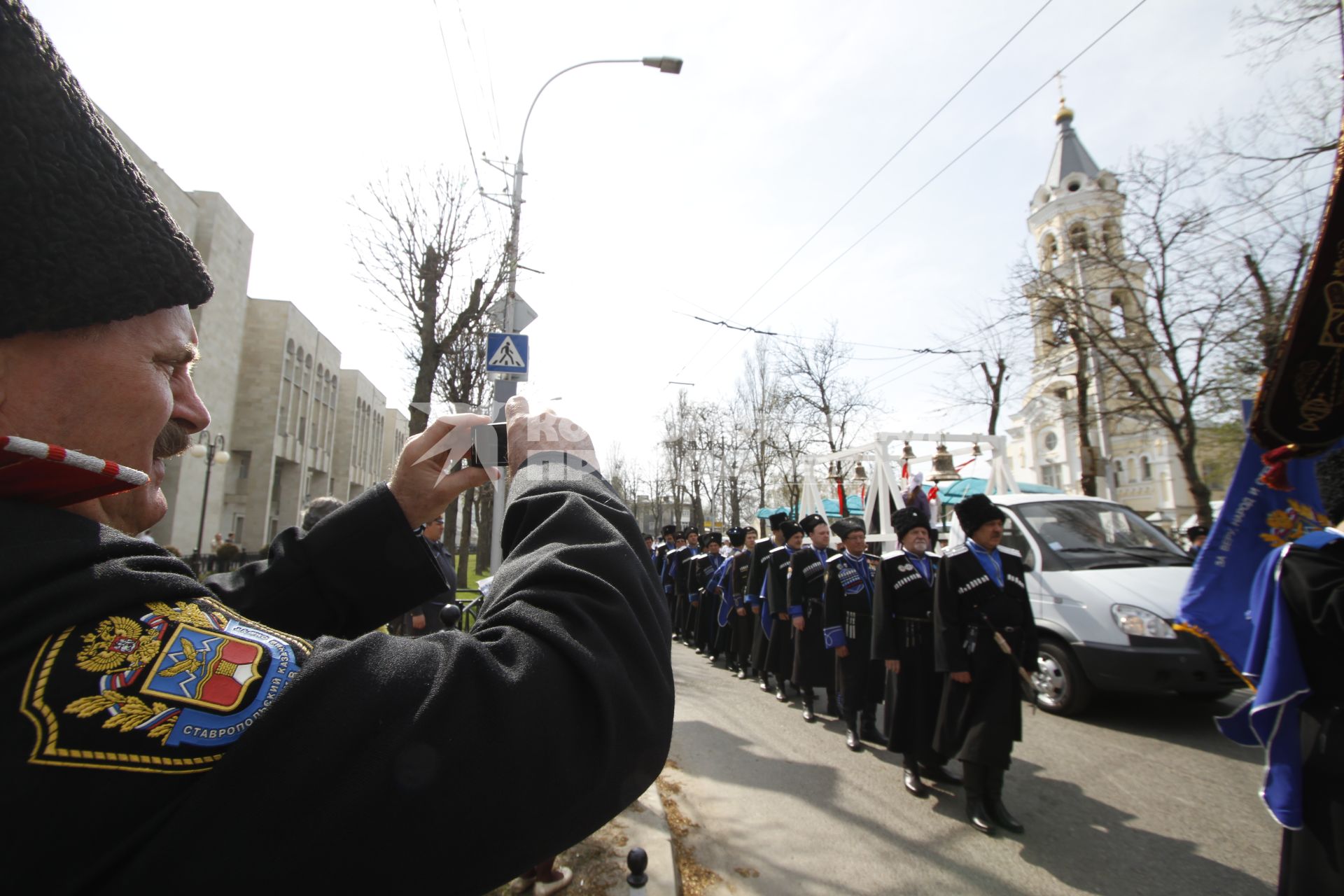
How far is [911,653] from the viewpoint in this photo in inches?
227

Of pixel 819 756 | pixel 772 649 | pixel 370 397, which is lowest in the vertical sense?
pixel 819 756

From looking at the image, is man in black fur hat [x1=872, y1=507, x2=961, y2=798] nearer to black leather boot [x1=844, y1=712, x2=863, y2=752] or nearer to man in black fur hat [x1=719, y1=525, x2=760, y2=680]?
black leather boot [x1=844, y1=712, x2=863, y2=752]

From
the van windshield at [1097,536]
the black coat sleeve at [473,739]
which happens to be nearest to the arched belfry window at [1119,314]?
the van windshield at [1097,536]

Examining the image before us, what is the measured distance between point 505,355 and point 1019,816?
19.7ft

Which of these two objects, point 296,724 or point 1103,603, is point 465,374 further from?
point 296,724

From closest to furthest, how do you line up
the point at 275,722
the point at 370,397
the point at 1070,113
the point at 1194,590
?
the point at 275,722, the point at 1194,590, the point at 1070,113, the point at 370,397

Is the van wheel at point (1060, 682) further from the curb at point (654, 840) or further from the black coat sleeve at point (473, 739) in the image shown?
the black coat sleeve at point (473, 739)

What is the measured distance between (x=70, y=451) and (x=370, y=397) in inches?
2550

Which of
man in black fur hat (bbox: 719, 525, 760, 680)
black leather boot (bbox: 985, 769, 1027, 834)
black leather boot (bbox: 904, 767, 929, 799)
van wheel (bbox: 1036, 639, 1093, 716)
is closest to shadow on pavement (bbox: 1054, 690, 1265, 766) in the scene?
van wheel (bbox: 1036, 639, 1093, 716)

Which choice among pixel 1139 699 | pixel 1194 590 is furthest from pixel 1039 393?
pixel 1194 590

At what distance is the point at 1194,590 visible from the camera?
3713 mm

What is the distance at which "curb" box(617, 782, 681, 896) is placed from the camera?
3.62m

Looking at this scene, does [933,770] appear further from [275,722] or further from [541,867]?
[275,722]

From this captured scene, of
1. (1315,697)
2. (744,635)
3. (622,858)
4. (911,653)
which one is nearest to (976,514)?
(911,653)
